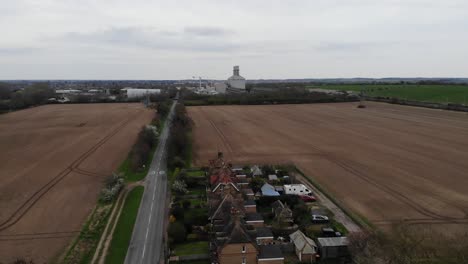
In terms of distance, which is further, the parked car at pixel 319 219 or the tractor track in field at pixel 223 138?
the tractor track in field at pixel 223 138

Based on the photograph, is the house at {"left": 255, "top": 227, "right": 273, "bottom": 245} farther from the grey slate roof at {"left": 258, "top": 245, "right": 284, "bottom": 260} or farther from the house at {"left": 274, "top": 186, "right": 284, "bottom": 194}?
the house at {"left": 274, "top": 186, "right": 284, "bottom": 194}

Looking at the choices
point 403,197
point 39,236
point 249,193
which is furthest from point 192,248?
point 403,197

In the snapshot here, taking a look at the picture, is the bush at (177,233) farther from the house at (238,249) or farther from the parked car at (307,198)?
the parked car at (307,198)

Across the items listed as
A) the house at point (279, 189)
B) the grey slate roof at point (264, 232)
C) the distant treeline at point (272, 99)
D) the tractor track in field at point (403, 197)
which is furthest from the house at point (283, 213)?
the distant treeline at point (272, 99)

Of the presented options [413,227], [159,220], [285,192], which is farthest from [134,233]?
[413,227]

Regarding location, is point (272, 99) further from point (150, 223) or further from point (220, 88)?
point (150, 223)

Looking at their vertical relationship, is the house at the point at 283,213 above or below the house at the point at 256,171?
below

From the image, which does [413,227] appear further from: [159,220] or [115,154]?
[115,154]
